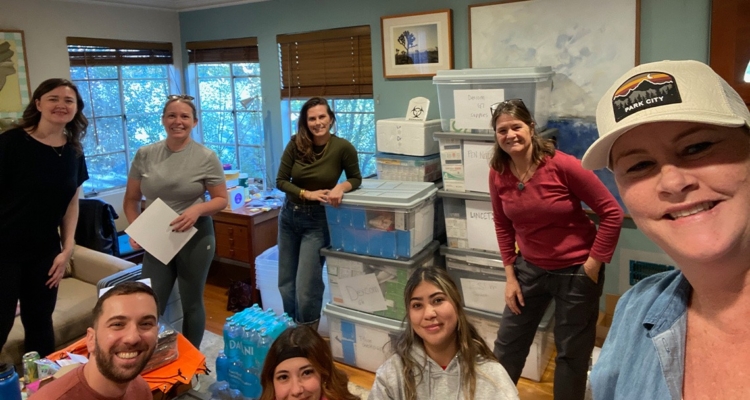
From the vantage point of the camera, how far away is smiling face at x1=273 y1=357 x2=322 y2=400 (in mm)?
1604

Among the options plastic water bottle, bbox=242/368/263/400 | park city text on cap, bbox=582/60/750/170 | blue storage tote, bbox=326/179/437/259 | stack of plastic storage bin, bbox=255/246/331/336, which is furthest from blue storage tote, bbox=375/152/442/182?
park city text on cap, bbox=582/60/750/170

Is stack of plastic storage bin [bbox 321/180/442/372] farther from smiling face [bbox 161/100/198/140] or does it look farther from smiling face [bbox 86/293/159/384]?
smiling face [bbox 86/293/159/384]

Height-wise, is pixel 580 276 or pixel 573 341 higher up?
pixel 580 276

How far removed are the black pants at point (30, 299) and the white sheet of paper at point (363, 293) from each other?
4.33ft

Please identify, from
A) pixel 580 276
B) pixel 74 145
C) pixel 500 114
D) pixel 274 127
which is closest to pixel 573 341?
pixel 580 276

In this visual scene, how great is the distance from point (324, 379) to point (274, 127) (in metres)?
2.83

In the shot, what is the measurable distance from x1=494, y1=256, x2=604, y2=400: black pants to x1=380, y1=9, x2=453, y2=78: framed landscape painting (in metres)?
1.56

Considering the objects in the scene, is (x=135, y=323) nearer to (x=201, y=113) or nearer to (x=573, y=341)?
(x=573, y=341)

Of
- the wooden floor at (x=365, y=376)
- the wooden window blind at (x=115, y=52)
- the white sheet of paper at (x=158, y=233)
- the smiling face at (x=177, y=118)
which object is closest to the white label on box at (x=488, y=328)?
the wooden floor at (x=365, y=376)

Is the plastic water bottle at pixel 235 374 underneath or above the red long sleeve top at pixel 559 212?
underneath

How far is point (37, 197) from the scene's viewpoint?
2.23 meters

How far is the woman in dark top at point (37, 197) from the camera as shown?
2186 mm

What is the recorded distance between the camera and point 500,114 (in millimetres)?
1935

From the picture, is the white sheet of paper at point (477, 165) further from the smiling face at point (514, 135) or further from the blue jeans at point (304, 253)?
the blue jeans at point (304, 253)
